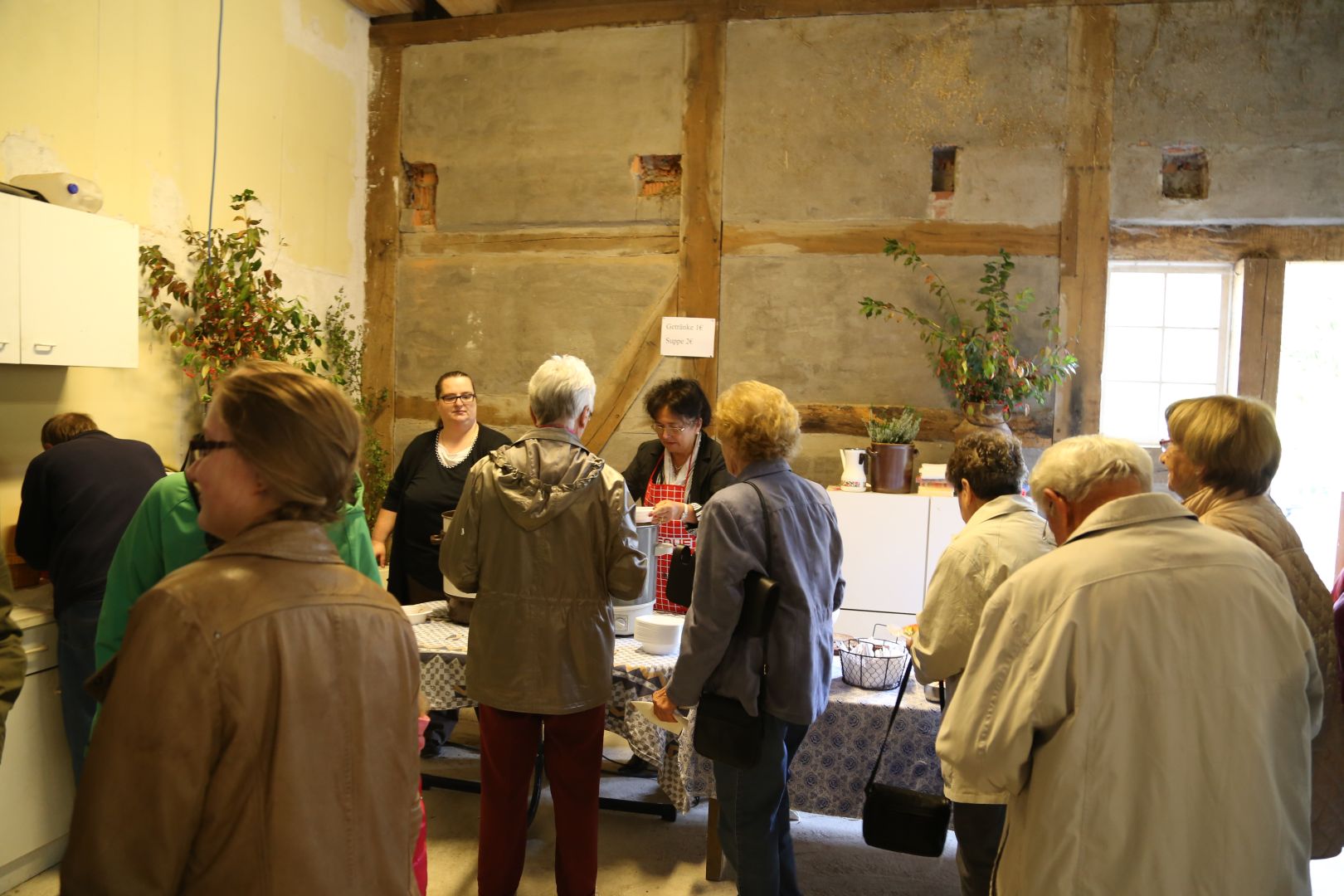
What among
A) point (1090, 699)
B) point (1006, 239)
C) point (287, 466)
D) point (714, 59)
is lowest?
point (1090, 699)

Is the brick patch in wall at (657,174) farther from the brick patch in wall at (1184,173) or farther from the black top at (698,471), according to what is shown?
the brick patch in wall at (1184,173)

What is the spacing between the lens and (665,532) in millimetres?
3576

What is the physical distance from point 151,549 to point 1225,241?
5041 mm

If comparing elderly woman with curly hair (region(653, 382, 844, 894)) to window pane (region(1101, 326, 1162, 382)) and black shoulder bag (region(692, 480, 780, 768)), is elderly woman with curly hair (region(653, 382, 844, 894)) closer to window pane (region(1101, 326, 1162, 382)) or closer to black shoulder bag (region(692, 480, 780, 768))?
black shoulder bag (region(692, 480, 780, 768))

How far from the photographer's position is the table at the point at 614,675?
297 centimetres

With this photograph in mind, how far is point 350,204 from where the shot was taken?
17.7ft

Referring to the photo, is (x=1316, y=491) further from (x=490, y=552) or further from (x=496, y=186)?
(x=496, y=186)

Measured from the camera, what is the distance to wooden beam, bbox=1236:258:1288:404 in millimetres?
4633

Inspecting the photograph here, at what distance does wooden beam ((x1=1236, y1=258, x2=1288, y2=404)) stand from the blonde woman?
190 inches

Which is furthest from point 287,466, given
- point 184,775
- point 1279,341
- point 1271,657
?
point 1279,341

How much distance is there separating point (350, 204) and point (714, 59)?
231cm

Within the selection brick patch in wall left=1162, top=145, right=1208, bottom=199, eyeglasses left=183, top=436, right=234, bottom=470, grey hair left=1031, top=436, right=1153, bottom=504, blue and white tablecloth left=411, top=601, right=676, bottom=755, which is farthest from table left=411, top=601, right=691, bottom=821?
brick patch in wall left=1162, top=145, right=1208, bottom=199

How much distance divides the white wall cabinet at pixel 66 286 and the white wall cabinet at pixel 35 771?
3.06 feet

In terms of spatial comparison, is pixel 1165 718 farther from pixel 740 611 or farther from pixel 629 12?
pixel 629 12
